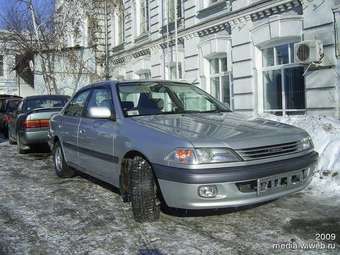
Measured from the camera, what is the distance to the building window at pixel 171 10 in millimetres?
17641

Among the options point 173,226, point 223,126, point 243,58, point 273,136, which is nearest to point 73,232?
point 173,226

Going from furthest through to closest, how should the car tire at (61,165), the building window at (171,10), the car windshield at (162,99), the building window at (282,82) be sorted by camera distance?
the building window at (171,10) < the building window at (282,82) < the car tire at (61,165) < the car windshield at (162,99)

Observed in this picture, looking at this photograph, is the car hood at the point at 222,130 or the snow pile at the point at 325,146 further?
the snow pile at the point at 325,146

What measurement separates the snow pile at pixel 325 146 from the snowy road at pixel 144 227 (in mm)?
433

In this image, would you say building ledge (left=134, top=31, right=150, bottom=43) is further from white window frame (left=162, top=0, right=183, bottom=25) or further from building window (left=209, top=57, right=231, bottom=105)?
building window (left=209, top=57, right=231, bottom=105)

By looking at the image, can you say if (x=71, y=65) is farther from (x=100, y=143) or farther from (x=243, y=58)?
(x=100, y=143)

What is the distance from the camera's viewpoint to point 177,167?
4.72 m

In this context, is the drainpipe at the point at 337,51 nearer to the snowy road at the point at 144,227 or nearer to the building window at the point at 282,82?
the building window at the point at 282,82

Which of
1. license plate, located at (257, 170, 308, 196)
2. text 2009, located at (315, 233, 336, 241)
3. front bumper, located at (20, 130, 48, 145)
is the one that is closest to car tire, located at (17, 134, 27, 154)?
front bumper, located at (20, 130, 48, 145)

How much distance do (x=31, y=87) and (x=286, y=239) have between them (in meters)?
41.8

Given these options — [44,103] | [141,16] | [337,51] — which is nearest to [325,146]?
[337,51]

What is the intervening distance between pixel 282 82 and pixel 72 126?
7.10 metres

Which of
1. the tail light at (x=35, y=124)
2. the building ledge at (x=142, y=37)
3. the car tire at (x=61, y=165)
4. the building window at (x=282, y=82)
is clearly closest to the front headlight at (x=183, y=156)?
the car tire at (x=61, y=165)

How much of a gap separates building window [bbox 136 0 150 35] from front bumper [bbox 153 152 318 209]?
16.6 m
